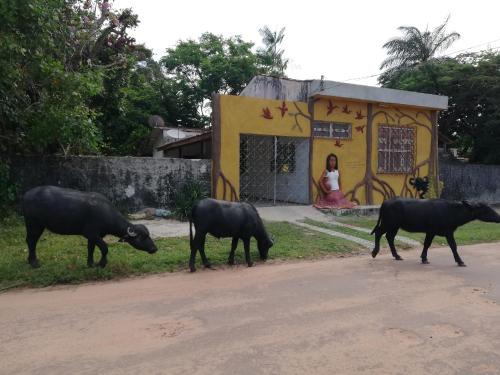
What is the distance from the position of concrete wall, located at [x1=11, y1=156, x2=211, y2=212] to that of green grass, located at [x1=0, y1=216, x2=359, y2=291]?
1.33m

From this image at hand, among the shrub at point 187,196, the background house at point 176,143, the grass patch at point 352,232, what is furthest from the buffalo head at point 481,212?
the background house at point 176,143

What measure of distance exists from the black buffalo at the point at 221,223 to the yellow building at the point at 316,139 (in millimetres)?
5213

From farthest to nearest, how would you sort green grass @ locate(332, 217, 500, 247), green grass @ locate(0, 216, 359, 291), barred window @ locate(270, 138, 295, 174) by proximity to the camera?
barred window @ locate(270, 138, 295, 174) → green grass @ locate(332, 217, 500, 247) → green grass @ locate(0, 216, 359, 291)

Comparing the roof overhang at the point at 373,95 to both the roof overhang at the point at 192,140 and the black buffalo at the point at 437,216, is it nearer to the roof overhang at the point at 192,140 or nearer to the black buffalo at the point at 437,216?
the roof overhang at the point at 192,140

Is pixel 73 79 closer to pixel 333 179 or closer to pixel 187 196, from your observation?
pixel 187 196

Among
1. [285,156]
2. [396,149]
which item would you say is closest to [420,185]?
[396,149]

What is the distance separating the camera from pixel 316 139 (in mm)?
14156

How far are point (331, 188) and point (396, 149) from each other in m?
3.55

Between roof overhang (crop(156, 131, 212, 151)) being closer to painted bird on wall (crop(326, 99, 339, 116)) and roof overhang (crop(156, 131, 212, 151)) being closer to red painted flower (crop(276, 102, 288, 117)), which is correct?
red painted flower (crop(276, 102, 288, 117))

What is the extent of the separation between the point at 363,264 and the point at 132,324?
15.2 ft

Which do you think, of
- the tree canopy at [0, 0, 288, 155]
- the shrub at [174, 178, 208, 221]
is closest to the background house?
the tree canopy at [0, 0, 288, 155]

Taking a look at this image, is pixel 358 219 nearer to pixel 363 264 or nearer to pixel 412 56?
pixel 363 264

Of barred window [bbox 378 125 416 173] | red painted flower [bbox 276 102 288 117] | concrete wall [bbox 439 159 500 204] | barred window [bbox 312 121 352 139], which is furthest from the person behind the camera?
concrete wall [bbox 439 159 500 204]

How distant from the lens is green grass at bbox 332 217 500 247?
34.2ft
